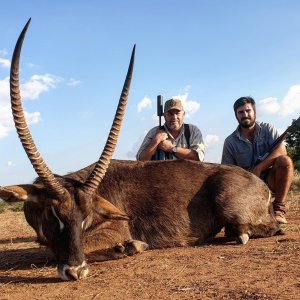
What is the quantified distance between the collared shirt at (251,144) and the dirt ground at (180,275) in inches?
103

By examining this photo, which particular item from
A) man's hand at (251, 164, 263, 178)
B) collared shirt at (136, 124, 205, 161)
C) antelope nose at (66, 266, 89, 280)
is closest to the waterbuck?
antelope nose at (66, 266, 89, 280)

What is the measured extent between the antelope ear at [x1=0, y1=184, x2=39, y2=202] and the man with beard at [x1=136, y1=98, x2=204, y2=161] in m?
3.69

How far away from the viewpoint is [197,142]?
972 cm

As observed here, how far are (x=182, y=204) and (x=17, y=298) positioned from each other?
3.05 metres

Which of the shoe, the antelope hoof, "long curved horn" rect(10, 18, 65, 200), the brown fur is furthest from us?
the shoe

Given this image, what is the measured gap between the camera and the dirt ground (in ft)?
14.1

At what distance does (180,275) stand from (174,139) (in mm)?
5108

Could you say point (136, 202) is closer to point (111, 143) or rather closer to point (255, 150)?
point (111, 143)

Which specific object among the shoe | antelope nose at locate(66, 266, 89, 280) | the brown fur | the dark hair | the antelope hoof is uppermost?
the dark hair

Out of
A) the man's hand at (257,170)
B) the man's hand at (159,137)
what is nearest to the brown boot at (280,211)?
the man's hand at (257,170)

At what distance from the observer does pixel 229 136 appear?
9.72 meters

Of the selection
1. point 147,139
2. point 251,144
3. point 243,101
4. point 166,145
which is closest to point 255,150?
point 251,144

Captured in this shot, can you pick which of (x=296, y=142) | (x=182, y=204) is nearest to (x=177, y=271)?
(x=182, y=204)

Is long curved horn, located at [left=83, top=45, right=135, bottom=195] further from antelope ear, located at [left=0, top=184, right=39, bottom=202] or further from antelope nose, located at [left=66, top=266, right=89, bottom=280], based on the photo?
antelope nose, located at [left=66, top=266, right=89, bottom=280]
